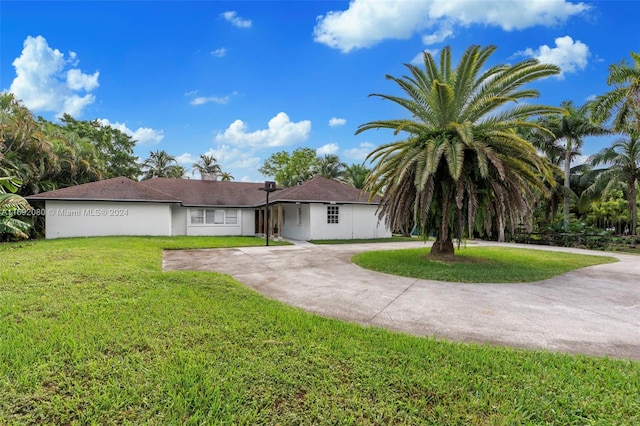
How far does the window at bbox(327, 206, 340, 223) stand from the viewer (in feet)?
63.1

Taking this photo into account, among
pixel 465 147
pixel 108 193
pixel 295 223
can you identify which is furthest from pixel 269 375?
pixel 108 193

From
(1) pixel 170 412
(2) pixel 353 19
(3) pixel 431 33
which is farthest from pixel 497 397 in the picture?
(3) pixel 431 33

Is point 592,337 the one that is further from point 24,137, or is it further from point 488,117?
point 24,137

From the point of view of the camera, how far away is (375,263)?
9812 millimetres

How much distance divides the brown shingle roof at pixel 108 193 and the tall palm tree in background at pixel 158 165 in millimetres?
20838

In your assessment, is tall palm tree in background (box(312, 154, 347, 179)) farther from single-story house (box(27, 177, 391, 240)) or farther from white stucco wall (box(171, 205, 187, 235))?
white stucco wall (box(171, 205, 187, 235))

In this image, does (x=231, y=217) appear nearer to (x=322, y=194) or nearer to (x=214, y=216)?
(x=214, y=216)

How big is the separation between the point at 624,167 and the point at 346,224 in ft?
58.1

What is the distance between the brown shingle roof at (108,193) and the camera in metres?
16.1

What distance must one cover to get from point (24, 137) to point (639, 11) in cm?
2696

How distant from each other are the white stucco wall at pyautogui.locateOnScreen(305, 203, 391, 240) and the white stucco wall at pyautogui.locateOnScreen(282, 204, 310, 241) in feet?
1.50

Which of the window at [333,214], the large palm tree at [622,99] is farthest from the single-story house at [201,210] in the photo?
the large palm tree at [622,99]

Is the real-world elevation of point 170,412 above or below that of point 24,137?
below

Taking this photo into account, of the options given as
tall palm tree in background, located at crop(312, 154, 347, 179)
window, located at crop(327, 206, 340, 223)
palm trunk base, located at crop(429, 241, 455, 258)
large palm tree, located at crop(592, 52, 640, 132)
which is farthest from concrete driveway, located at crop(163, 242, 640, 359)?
tall palm tree in background, located at crop(312, 154, 347, 179)
